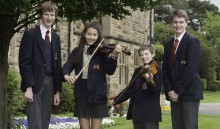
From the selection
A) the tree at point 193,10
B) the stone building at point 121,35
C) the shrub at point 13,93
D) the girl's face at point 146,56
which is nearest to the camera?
the girl's face at point 146,56

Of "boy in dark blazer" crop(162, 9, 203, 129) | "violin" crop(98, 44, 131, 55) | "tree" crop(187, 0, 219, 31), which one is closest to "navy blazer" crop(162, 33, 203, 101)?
"boy in dark blazer" crop(162, 9, 203, 129)

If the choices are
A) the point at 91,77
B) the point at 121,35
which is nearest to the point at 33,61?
the point at 91,77

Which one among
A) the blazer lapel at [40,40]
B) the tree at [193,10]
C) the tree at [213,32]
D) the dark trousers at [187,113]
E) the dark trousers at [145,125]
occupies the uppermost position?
the tree at [193,10]

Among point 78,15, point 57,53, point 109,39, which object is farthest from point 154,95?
point 109,39

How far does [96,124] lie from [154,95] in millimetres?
1001

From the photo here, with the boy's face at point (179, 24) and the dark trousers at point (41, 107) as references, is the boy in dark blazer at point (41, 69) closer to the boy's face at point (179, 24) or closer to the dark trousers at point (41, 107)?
the dark trousers at point (41, 107)

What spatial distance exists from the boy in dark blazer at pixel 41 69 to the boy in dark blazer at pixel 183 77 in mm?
1559

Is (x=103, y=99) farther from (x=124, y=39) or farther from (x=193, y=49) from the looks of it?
(x=124, y=39)

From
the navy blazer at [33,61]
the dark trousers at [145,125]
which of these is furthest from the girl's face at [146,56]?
the navy blazer at [33,61]

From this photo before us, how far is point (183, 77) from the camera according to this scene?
19.5 ft

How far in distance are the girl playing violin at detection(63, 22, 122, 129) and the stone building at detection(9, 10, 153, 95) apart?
45.0 ft

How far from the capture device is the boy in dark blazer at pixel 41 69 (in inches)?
214

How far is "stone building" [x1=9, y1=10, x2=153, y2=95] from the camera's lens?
793 inches

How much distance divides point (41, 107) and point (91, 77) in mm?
747
